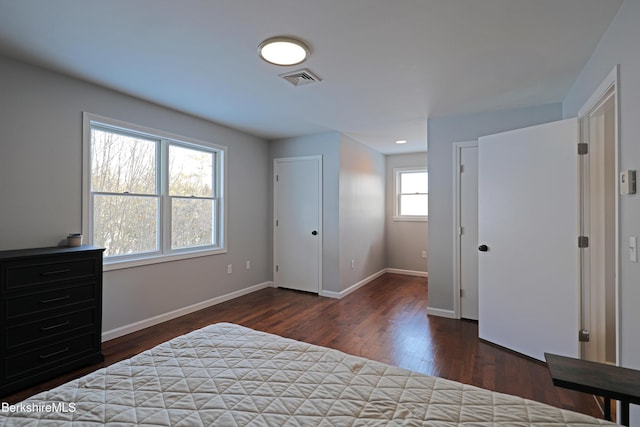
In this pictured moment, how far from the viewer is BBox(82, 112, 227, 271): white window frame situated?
9.34 ft

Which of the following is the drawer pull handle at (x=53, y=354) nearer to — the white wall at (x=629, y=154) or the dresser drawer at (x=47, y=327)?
the dresser drawer at (x=47, y=327)

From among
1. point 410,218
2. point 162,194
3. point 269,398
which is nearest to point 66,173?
point 162,194

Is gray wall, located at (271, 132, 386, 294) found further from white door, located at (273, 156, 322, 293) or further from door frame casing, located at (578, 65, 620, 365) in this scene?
door frame casing, located at (578, 65, 620, 365)

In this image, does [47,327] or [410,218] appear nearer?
[47,327]

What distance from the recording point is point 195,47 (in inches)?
86.9

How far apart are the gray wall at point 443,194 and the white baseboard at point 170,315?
2.62 metres

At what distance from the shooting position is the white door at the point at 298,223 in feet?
15.6

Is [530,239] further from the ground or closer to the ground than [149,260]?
further from the ground

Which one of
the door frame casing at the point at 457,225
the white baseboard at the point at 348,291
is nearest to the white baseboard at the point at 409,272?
the white baseboard at the point at 348,291

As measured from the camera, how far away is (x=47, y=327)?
7.41 ft

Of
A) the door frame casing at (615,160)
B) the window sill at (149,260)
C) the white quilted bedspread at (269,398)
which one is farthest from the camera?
the window sill at (149,260)

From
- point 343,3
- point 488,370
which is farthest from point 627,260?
point 343,3

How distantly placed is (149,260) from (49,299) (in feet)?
3.67

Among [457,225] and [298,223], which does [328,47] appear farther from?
[298,223]
